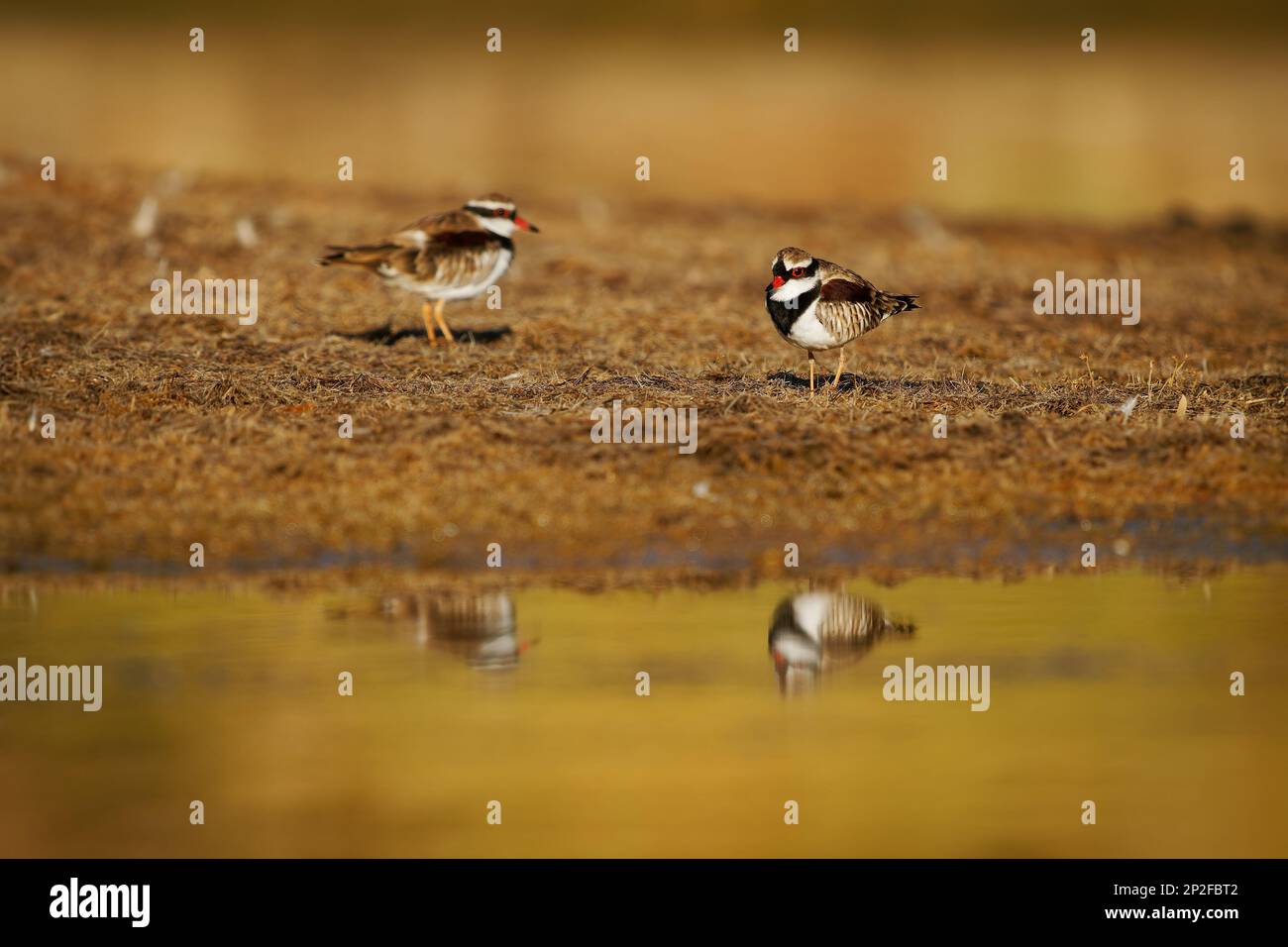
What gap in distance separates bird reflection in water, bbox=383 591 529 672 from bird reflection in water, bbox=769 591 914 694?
69.6 inches

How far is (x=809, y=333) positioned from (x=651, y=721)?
20.9ft

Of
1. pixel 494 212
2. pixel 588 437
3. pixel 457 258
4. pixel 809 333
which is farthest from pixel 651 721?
pixel 494 212

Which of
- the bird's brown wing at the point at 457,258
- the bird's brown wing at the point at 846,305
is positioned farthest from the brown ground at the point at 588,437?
the bird's brown wing at the point at 457,258

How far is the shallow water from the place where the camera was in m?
8.97

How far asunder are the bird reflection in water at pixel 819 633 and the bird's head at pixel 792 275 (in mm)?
3980

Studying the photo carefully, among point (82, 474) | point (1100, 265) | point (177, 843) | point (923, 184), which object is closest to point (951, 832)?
point (177, 843)

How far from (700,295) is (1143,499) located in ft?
37.3

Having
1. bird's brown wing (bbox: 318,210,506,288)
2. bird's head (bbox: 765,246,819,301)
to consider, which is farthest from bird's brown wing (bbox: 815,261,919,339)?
bird's brown wing (bbox: 318,210,506,288)

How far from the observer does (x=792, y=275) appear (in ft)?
52.5

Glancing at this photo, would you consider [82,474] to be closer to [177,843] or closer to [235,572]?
[235,572]

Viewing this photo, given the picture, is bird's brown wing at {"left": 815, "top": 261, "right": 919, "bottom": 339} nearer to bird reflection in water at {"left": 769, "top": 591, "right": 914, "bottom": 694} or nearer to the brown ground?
the brown ground

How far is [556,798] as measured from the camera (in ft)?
30.5

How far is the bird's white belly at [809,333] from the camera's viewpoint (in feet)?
52.3

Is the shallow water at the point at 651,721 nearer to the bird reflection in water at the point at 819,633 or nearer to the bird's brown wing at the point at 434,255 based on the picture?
the bird reflection in water at the point at 819,633
